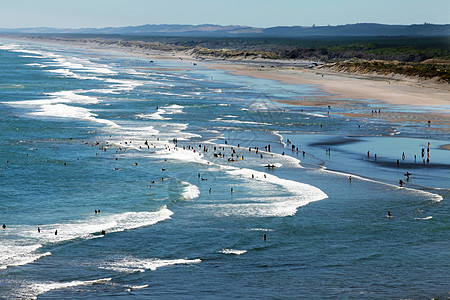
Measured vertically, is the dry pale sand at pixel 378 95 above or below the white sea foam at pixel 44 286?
above

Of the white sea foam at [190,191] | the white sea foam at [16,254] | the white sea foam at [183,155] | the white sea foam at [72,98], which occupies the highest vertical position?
the white sea foam at [72,98]

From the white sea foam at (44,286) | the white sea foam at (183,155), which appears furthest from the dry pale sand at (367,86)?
the white sea foam at (44,286)

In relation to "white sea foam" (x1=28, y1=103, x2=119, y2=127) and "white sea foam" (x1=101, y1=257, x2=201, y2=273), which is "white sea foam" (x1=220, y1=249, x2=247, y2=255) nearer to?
"white sea foam" (x1=101, y1=257, x2=201, y2=273)

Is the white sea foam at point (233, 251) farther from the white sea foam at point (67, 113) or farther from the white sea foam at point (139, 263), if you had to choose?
the white sea foam at point (67, 113)

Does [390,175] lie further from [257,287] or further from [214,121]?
[214,121]

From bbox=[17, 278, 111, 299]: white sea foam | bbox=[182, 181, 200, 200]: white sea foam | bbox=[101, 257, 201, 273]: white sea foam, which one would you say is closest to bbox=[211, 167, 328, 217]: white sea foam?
bbox=[182, 181, 200, 200]: white sea foam

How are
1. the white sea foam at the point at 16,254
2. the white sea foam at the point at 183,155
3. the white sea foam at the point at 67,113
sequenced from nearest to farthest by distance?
the white sea foam at the point at 16,254, the white sea foam at the point at 183,155, the white sea foam at the point at 67,113

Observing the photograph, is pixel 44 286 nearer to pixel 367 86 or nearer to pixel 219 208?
pixel 219 208

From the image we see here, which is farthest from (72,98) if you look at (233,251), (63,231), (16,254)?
(233,251)
